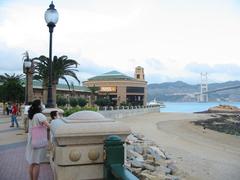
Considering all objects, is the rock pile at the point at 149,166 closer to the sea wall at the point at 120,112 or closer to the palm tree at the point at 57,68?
the palm tree at the point at 57,68

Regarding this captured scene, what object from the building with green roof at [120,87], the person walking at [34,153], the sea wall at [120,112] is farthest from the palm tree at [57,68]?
the building with green roof at [120,87]

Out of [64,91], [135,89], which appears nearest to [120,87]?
[135,89]

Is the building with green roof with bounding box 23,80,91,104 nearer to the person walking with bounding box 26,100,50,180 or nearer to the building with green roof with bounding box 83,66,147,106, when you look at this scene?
the building with green roof with bounding box 83,66,147,106

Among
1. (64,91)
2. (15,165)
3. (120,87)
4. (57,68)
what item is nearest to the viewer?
(15,165)

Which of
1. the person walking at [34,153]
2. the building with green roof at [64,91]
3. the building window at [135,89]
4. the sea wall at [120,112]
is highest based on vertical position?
the building window at [135,89]

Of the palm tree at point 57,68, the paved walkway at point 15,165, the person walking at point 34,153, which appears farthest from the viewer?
the palm tree at point 57,68

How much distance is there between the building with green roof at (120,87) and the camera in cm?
8738

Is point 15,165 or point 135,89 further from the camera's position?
point 135,89

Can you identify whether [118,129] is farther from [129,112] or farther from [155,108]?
[155,108]

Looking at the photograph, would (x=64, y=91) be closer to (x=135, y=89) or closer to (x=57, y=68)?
(x=135, y=89)

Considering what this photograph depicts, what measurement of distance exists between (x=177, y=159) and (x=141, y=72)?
8407cm

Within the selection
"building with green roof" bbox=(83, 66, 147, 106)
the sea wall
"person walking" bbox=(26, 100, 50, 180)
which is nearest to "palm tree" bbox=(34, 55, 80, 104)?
the sea wall

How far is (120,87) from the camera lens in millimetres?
87750

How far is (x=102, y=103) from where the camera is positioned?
153 ft
